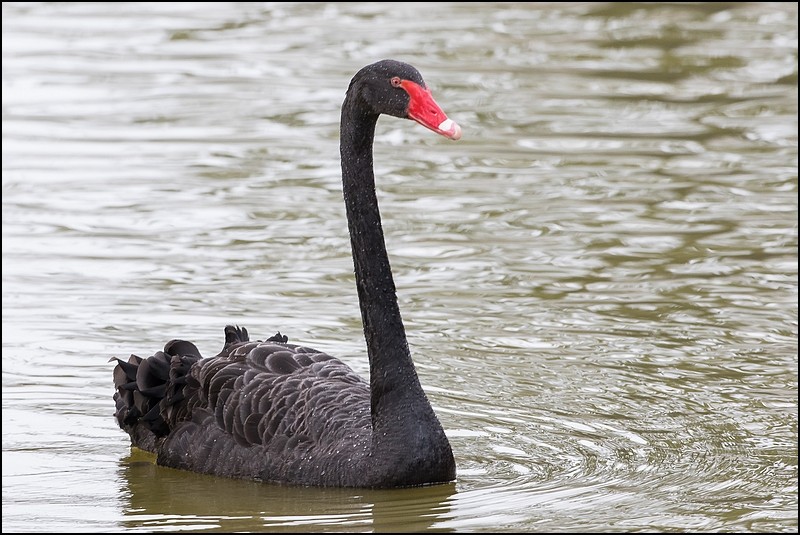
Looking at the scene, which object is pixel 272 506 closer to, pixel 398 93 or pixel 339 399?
pixel 339 399

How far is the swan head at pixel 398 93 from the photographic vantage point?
21.2ft

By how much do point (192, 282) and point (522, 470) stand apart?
11.9 feet

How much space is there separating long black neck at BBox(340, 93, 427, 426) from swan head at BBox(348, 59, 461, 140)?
12 centimetres

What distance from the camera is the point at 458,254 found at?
422 inches

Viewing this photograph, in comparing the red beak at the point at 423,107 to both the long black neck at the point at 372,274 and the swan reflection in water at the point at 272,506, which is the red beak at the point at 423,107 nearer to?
the long black neck at the point at 372,274

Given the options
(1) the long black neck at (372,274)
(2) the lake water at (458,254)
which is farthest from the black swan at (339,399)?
(2) the lake water at (458,254)

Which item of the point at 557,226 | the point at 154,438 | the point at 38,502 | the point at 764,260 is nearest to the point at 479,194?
the point at 557,226

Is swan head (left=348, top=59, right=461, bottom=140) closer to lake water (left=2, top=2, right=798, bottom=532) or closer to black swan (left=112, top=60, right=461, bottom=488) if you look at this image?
black swan (left=112, top=60, right=461, bottom=488)

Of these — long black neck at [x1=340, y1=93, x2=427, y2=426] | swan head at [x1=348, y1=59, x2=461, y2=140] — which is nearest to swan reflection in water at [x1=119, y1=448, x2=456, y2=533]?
long black neck at [x1=340, y1=93, x2=427, y2=426]

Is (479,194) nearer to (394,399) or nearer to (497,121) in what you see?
(497,121)

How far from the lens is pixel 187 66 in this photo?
1730 centimetres

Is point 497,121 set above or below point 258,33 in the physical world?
below

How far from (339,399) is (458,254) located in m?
3.77

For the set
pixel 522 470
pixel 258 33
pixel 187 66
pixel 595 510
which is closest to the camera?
pixel 595 510
